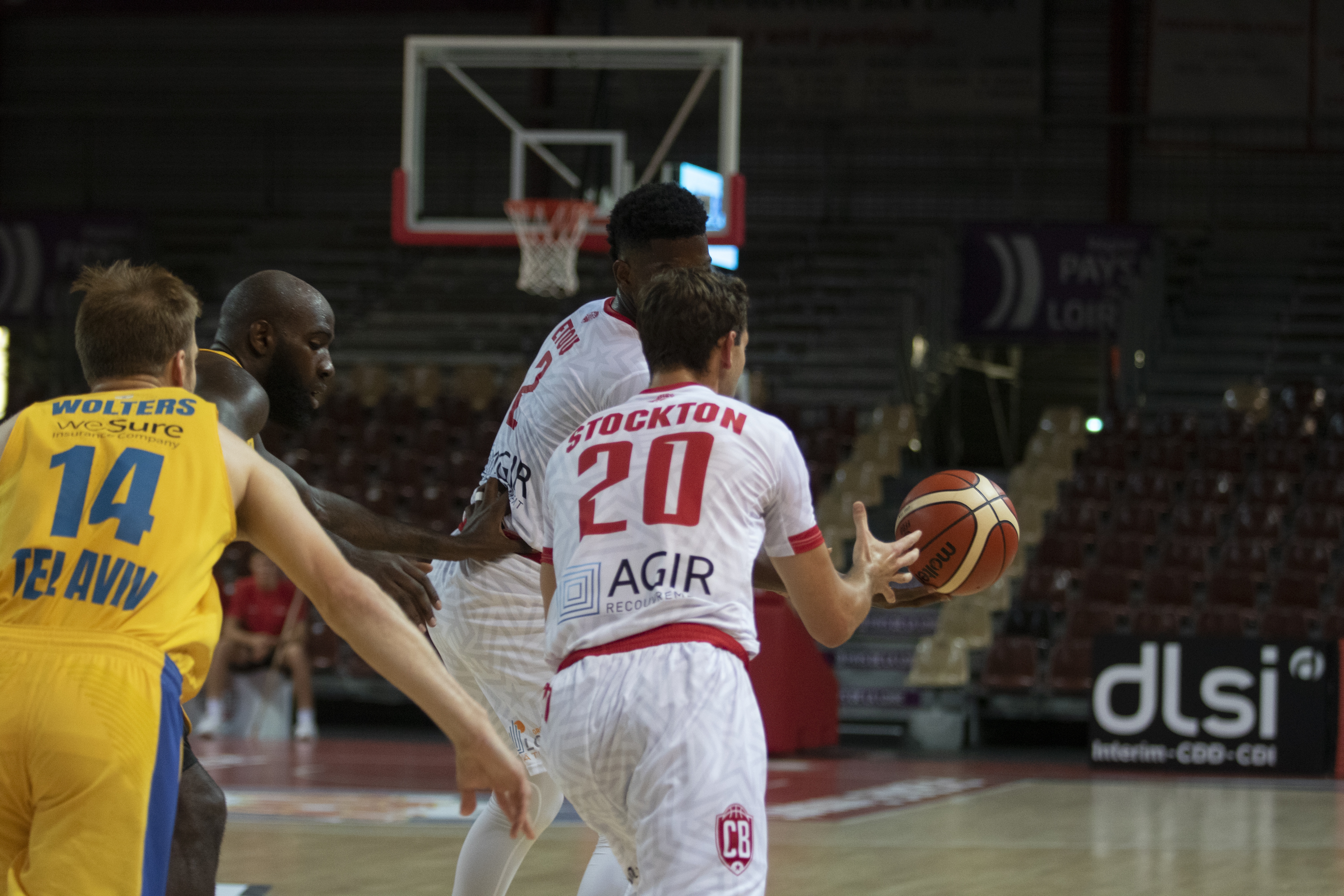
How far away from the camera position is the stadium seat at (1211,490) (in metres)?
14.8

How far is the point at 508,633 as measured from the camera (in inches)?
163

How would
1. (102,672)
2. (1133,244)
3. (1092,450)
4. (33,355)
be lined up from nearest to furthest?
(102,672), (1092,450), (1133,244), (33,355)

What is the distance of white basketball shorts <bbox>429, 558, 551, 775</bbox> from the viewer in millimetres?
4129

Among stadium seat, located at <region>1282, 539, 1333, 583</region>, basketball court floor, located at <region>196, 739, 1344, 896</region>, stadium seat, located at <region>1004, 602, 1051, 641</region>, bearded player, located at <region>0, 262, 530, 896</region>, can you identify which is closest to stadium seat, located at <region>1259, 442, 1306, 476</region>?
stadium seat, located at <region>1282, 539, 1333, 583</region>

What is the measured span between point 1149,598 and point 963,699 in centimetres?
178

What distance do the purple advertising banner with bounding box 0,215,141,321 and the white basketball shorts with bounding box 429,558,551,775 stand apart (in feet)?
50.6

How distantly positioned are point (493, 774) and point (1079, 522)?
1267cm

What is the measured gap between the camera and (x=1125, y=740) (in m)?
11.1

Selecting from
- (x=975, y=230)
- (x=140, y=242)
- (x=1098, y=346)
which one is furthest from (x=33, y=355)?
(x=1098, y=346)

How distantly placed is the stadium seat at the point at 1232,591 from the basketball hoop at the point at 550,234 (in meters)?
5.86

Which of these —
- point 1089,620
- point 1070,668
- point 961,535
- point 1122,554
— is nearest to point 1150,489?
point 1122,554

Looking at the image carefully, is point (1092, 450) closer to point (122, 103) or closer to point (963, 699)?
point (963, 699)

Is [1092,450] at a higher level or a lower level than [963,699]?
higher

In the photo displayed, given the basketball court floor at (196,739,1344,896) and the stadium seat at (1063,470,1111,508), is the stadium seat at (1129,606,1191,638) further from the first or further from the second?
the stadium seat at (1063,470,1111,508)
